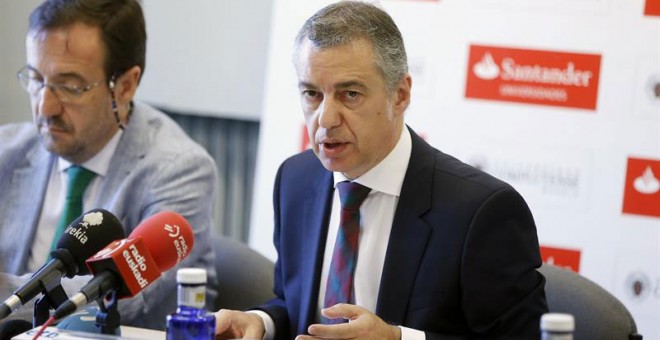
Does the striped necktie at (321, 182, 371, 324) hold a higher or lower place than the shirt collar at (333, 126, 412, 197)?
lower

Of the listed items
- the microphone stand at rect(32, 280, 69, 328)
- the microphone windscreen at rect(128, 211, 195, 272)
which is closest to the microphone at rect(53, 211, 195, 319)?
the microphone windscreen at rect(128, 211, 195, 272)

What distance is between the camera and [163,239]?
83.7 inches

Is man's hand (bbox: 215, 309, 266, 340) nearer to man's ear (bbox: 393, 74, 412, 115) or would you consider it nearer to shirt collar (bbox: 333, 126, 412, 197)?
shirt collar (bbox: 333, 126, 412, 197)

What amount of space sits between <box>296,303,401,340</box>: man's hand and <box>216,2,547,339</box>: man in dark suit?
0.18 ft

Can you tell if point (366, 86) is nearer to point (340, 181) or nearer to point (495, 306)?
point (340, 181)

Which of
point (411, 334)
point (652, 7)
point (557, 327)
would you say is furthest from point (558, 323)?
point (652, 7)

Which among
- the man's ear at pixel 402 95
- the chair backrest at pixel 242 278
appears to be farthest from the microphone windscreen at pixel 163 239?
the chair backrest at pixel 242 278

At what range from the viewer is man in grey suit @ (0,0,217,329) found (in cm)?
304

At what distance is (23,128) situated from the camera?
340 centimetres

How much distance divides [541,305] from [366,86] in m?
0.66

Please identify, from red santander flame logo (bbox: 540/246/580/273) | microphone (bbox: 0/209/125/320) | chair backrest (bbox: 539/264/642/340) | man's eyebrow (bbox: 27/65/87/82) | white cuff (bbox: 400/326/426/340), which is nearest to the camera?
microphone (bbox: 0/209/125/320)

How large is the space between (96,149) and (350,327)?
1399mm

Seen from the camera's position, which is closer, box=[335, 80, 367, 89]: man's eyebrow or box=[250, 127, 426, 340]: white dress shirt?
box=[335, 80, 367, 89]: man's eyebrow

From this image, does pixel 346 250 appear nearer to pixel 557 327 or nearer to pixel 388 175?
pixel 388 175
